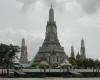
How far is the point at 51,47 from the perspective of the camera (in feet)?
474

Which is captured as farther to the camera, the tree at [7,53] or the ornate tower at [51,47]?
the ornate tower at [51,47]

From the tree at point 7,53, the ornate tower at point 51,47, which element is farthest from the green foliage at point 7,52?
the ornate tower at point 51,47

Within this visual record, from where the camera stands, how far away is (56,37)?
14988 centimetres

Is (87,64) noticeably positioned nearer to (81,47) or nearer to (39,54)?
(39,54)

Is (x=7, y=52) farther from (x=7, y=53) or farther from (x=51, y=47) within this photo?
(x=51, y=47)

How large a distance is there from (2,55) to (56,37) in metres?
79.4

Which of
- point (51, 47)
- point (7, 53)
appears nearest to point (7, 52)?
point (7, 53)

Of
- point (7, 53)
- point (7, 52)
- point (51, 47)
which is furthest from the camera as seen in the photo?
point (51, 47)

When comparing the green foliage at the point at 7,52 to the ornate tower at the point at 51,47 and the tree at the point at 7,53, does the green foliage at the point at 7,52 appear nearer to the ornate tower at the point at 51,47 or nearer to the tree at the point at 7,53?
the tree at the point at 7,53

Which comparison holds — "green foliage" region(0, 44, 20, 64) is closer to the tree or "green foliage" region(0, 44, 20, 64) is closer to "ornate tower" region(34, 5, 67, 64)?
the tree

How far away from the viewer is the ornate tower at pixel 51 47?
140625 mm

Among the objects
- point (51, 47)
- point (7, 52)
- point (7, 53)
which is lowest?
point (7, 53)

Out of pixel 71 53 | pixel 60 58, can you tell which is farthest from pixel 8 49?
pixel 71 53

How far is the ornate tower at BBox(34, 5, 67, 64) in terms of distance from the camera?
140625 millimetres
